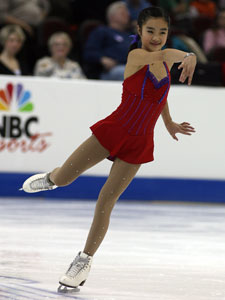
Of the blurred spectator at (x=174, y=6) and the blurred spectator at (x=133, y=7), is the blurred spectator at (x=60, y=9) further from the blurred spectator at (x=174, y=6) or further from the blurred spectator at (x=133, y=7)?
the blurred spectator at (x=174, y=6)

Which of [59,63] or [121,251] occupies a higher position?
[59,63]

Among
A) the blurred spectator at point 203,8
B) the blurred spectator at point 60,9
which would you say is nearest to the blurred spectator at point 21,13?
the blurred spectator at point 60,9

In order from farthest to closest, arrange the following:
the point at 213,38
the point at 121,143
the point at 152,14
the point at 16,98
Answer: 1. the point at 213,38
2. the point at 16,98
3. the point at 121,143
4. the point at 152,14

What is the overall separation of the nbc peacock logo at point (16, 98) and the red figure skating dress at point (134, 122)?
12.5 feet

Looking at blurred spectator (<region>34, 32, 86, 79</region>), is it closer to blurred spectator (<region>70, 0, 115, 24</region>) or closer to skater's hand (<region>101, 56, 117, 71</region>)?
skater's hand (<region>101, 56, 117, 71</region>)

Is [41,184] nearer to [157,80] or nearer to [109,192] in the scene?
[109,192]

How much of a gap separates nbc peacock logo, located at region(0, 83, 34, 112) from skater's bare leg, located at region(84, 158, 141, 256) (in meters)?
3.87

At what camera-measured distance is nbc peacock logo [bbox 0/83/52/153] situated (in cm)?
723

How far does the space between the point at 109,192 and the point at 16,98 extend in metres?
3.92

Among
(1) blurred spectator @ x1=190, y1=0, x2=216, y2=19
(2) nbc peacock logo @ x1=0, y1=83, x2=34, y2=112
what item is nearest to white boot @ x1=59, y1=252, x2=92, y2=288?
(2) nbc peacock logo @ x1=0, y1=83, x2=34, y2=112

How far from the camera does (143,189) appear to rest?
24.4 ft

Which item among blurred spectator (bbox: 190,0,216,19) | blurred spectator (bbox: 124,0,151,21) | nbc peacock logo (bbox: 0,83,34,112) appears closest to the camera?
nbc peacock logo (bbox: 0,83,34,112)

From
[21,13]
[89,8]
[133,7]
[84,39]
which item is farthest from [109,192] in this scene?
[89,8]

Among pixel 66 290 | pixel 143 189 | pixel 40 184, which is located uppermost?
pixel 40 184
